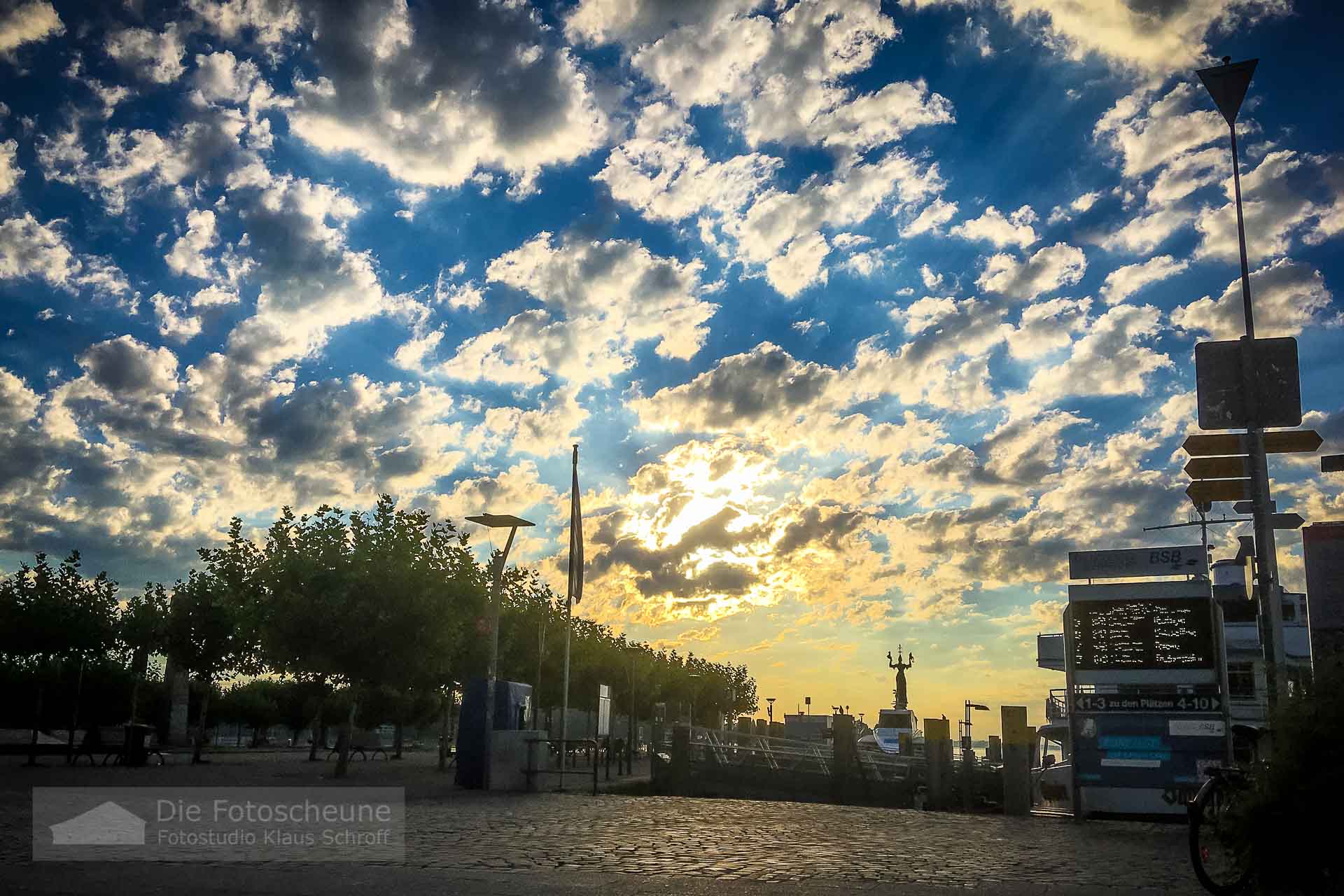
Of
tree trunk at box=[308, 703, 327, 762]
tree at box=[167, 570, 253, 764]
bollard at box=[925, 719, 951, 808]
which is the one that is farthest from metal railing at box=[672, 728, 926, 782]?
tree at box=[167, 570, 253, 764]

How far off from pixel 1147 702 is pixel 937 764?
7.31 meters

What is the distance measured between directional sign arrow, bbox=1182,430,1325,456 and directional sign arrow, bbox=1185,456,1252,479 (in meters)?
0.09

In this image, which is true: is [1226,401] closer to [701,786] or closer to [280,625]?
[701,786]

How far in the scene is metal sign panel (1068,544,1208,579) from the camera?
68.3ft

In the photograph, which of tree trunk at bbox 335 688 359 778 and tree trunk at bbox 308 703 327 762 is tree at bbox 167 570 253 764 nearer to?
tree trunk at bbox 308 703 327 762

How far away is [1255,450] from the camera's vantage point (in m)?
13.4

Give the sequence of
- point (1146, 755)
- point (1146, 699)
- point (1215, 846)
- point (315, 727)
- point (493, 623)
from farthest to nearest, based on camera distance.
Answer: point (315, 727)
point (493, 623)
point (1146, 699)
point (1146, 755)
point (1215, 846)

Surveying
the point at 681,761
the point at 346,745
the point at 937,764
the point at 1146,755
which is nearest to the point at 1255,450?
the point at 1146,755

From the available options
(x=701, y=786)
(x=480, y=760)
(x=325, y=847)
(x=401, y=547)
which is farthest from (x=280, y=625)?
(x=325, y=847)

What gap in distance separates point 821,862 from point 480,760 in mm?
12754

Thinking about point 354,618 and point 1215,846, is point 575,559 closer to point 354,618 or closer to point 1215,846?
point 354,618

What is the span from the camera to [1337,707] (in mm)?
7242

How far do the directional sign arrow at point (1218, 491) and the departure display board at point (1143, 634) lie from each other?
173 inches

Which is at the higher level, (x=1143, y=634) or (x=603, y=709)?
(x=1143, y=634)
